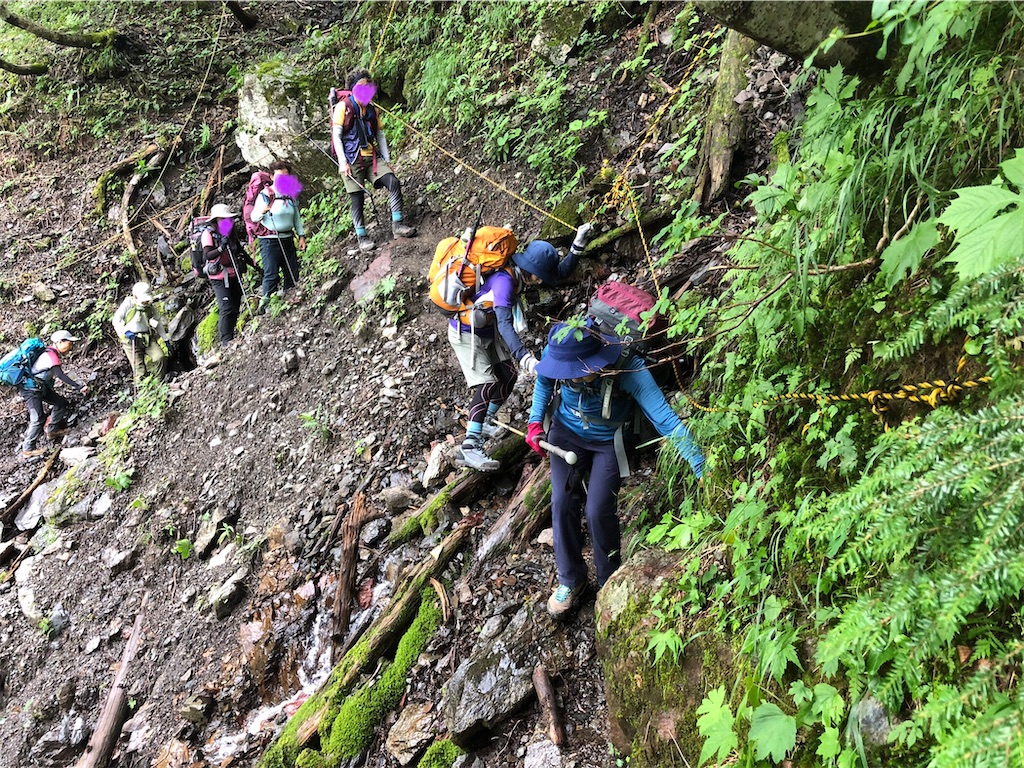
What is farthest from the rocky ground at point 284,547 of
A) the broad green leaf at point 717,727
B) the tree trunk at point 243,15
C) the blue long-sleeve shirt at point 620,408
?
the tree trunk at point 243,15

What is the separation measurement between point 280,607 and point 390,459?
1.82 metres

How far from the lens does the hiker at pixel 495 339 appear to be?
515 centimetres

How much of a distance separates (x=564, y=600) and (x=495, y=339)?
2403mm

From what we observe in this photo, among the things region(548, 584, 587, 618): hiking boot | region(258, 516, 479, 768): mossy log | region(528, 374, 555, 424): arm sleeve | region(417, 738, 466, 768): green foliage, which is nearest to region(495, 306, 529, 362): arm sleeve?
region(528, 374, 555, 424): arm sleeve

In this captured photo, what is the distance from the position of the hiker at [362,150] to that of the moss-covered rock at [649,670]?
704 cm

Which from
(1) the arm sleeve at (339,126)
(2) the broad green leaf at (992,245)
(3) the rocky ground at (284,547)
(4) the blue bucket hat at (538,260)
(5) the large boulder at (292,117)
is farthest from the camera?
(5) the large boulder at (292,117)

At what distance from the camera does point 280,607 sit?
20.4 feet

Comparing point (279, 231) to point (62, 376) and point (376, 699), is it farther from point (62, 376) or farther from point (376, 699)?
point (376, 699)

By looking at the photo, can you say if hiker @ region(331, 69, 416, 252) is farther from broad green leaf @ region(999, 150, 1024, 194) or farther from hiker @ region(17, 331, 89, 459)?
broad green leaf @ region(999, 150, 1024, 194)

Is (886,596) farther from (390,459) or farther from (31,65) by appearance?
(31,65)

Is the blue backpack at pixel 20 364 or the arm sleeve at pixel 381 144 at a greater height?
the arm sleeve at pixel 381 144

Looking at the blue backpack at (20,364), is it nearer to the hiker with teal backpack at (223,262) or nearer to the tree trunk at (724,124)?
the hiker with teal backpack at (223,262)

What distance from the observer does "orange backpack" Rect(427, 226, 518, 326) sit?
520 centimetres

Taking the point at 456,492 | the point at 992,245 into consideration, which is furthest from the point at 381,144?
the point at 992,245
